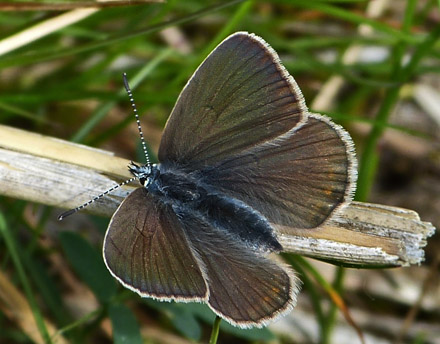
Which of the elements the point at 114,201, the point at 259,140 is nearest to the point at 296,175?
the point at 259,140

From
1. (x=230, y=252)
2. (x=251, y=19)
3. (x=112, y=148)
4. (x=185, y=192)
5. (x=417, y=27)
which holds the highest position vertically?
(x=417, y=27)

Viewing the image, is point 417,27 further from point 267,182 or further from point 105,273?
point 105,273

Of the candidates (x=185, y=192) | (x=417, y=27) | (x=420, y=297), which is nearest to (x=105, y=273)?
(x=185, y=192)

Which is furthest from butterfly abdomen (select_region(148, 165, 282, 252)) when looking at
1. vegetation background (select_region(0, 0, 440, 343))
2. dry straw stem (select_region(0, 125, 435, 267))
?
vegetation background (select_region(0, 0, 440, 343))

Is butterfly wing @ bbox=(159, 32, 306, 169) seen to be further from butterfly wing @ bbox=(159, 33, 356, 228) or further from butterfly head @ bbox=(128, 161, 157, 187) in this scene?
butterfly head @ bbox=(128, 161, 157, 187)

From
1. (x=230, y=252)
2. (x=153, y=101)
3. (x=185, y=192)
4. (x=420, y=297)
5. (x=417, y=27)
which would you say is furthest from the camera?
(x=417, y=27)

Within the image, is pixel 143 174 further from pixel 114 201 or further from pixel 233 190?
pixel 233 190

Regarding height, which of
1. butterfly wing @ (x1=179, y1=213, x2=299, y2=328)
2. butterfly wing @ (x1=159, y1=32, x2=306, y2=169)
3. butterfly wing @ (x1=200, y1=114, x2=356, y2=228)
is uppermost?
butterfly wing @ (x1=159, y1=32, x2=306, y2=169)
